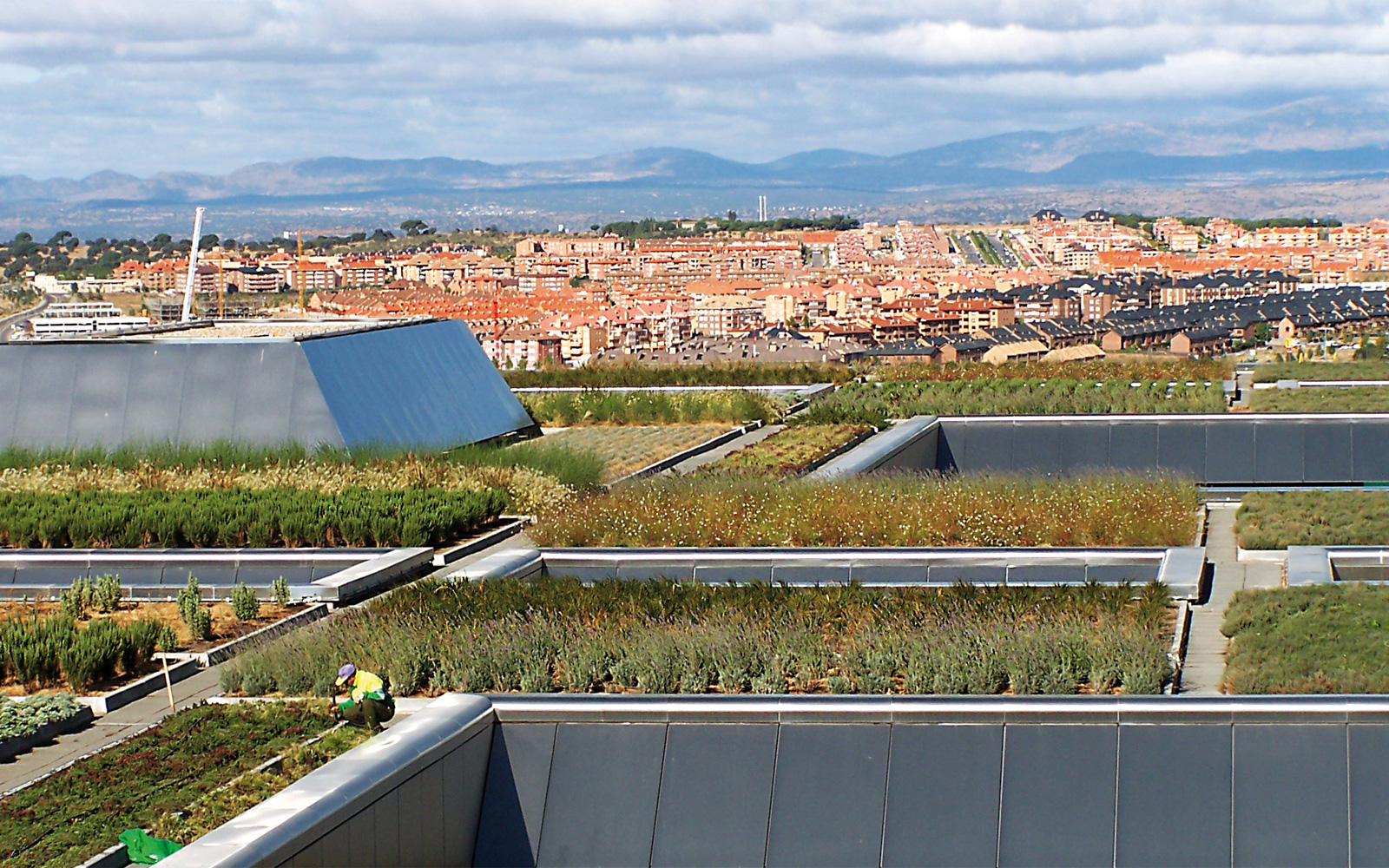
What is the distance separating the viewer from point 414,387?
1916cm

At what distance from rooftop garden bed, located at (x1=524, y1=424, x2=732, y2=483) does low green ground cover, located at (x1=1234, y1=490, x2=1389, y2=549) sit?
21.0 feet

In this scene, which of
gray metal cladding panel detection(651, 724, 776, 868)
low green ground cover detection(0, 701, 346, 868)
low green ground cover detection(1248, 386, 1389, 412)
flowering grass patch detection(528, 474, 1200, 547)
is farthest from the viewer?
low green ground cover detection(1248, 386, 1389, 412)

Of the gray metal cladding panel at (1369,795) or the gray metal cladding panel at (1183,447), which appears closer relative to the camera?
the gray metal cladding panel at (1369,795)

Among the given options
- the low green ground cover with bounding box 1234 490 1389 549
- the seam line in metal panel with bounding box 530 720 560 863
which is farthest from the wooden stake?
the low green ground cover with bounding box 1234 490 1389 549

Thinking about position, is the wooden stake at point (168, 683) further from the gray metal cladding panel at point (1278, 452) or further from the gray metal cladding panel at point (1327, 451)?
the gray metal cladding panel at point (1327, 451)

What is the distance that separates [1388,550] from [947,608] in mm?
3971

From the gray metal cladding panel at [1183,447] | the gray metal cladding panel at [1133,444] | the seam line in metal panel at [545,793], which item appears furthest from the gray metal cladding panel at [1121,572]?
the gray metal cladding panel at [1133,444]

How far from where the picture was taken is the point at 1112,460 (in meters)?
18.7

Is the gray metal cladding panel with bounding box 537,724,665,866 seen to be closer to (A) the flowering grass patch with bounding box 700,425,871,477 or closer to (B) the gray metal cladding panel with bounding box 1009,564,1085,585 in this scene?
(B) the gray metal cladding panel with bounding box 1009,564,1085,585

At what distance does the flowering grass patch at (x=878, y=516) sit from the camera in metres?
12.2

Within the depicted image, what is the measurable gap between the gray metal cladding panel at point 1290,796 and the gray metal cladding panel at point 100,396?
1345 cm

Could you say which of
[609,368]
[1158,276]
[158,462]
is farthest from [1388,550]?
[1158,276]

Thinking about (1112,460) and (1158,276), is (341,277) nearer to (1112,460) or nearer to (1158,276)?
(1158,276)

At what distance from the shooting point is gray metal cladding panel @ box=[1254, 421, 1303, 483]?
18.0 m
